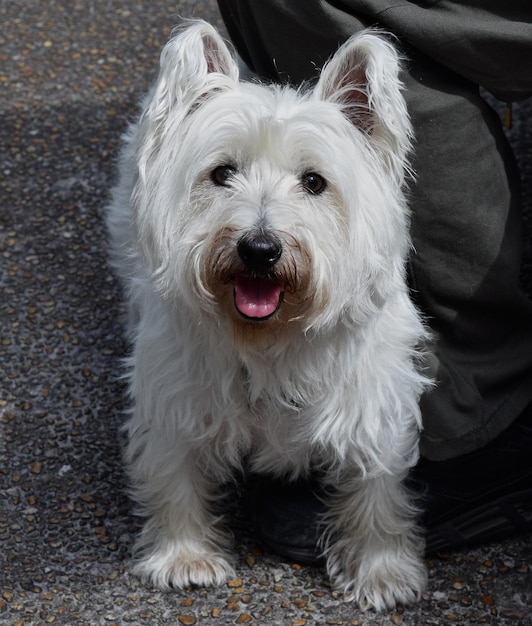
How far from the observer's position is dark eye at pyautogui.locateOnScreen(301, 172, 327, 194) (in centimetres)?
256

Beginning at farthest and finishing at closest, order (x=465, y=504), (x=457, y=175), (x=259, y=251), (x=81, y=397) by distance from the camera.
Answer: (x=81, y=397) < (x=465, y=504) < (x=457, y=175) < (x=259, y=251)

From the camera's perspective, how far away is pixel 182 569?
10.2 ft

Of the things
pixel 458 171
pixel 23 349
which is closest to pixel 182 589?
pixel 23 349

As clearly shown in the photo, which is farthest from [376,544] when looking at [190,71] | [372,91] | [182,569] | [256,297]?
[190,71]

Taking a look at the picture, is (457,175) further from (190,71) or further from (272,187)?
(190,71)

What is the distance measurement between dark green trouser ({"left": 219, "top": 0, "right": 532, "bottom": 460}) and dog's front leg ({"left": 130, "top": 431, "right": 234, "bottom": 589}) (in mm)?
730

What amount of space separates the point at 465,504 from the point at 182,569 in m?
0.93

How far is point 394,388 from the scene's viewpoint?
289 centimetres

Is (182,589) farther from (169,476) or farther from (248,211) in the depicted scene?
(248,211)

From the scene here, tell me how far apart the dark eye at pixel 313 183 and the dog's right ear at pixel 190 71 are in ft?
1.09

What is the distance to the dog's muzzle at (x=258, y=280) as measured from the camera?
2.39 metres

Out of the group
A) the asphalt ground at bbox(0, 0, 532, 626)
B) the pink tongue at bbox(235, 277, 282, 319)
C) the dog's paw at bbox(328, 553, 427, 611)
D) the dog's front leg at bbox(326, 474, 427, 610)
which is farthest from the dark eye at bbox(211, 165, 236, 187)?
the dog's paw at bbox(328, 553, 427, 611)

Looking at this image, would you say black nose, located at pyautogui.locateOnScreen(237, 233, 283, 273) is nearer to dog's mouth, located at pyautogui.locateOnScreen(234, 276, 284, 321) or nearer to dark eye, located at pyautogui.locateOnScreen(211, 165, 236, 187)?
dog's mouth, located at pyautogui.locateOnScreen(234, 276, 284, 321)

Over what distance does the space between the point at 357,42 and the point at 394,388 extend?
991mm
